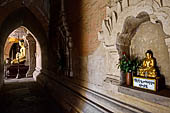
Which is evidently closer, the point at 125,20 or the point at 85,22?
the point at 125,20

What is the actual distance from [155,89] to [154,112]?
283 mm

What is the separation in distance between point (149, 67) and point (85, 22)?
186 cm

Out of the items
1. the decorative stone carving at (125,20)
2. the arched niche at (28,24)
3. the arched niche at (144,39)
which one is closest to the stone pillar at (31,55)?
the arched niche at (28,24)

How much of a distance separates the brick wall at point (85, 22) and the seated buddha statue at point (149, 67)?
3.47ft

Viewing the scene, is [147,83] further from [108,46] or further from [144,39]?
[108,46]

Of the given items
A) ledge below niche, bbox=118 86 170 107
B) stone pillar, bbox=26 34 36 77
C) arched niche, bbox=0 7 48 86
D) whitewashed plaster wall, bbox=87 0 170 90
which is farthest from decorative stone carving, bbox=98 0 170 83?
stone pillar, bbox=26 34 36 77

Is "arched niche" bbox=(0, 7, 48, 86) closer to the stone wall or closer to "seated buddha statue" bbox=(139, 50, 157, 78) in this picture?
the stone wall

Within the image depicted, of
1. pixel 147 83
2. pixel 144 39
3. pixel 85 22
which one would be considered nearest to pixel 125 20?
pixel 144 39

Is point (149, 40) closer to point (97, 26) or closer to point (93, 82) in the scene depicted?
point (97, 26)

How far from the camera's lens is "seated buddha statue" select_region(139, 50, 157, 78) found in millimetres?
1646

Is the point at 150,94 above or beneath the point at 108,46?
beneath

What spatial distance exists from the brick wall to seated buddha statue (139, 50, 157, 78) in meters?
1.06

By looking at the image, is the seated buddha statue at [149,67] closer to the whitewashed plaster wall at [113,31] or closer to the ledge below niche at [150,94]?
the ledge below niche at [150,94]

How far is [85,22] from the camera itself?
303 centimetres
